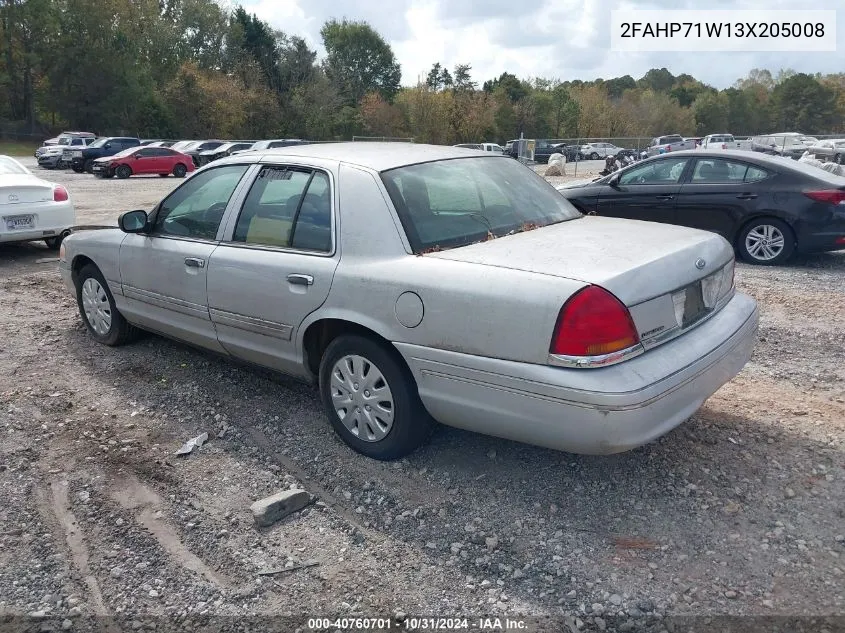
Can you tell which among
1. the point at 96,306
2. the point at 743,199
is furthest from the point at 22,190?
the point at 743,199

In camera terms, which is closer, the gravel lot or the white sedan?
the gravel lot

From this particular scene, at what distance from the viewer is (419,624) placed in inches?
109

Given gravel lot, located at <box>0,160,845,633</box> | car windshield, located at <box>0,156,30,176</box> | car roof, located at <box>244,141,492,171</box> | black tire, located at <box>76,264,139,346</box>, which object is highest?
car roof, located at <box>244,141,492,171</box>

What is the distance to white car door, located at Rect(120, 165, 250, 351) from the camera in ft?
15.4

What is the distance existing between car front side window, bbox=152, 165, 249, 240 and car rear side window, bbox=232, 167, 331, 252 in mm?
243

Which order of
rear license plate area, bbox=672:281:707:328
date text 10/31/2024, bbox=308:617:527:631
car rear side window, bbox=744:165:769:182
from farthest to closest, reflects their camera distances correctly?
1. car rear side window, bbox=744:165:769:182
2. rear license plate area, bbox=672:281:707:328
3. date text 10/31/2024, bbox=308:617:527:631

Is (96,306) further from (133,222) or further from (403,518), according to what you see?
(403,518)

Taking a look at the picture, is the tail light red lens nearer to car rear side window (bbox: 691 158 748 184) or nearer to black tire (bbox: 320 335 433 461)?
black tire (bbox: 320 335 433 461)

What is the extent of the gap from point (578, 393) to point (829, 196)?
23.0ft

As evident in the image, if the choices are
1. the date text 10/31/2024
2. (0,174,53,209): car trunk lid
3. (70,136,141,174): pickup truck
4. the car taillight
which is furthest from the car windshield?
(70,136,141,174): pickup truck

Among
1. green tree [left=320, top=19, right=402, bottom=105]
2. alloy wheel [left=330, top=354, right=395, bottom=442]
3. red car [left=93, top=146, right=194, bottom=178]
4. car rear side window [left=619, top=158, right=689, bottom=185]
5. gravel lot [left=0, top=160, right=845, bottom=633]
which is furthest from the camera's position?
green tree [left=320, top=19, right=402, bottom=105]

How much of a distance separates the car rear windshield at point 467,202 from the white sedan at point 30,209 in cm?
716

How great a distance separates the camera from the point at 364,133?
56156 mm

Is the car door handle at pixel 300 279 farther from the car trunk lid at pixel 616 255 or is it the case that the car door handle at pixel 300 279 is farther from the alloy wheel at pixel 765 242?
the alloy wheel at pixel 765 242
